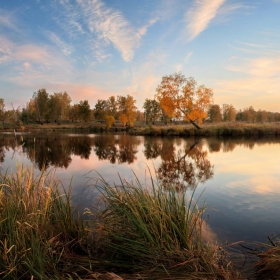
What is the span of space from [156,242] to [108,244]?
2.45 feet

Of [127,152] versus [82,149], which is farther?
[82,149]

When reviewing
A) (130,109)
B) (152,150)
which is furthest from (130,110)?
(152,150)

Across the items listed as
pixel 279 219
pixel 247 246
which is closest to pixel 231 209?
pixel 279 219

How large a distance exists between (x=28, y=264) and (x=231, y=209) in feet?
17.2

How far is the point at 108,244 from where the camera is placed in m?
3.42

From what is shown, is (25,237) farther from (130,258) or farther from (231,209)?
(231,209)

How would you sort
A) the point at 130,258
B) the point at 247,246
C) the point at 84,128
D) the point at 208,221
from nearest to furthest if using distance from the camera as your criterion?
the point at 130,258
the point at 247,246
the point at 208,221
the point at 84,128

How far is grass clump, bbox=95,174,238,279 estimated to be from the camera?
294cm

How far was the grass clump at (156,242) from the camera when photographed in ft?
9.64

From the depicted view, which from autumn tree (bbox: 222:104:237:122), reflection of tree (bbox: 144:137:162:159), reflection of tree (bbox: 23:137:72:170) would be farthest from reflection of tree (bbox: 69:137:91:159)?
autumn tree (bbox: 222:104:237:122)

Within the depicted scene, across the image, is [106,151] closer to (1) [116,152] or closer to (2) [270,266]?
(1) [116,152]

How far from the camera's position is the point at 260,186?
8.56 metres

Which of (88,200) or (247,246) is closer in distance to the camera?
(247,246)

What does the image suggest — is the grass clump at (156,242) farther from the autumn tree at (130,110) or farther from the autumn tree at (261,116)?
the autumn tree at (261,116)
